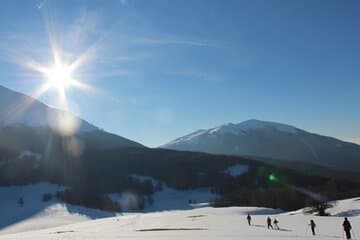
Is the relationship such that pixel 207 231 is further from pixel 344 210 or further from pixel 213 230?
pixel 344 210

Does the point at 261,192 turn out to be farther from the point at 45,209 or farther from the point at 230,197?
the point at 45,209

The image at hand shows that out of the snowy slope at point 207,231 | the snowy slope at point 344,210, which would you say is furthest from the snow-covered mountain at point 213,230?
the snowy slope at point 344,210

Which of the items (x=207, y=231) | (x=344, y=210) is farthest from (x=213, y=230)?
(x=344, y=210)

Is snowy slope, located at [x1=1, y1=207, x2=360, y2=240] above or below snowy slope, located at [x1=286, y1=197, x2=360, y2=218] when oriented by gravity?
below

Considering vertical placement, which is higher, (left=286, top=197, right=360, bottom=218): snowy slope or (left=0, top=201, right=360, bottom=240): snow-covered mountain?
(left=286, top=197, right=360, bottom=218): snowy slope

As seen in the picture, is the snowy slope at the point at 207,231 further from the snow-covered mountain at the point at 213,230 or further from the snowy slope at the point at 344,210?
the snowy slope at the point at 344,210

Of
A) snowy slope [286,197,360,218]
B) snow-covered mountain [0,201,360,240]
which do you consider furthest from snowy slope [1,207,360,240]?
snowy slope [286,197,360,218]

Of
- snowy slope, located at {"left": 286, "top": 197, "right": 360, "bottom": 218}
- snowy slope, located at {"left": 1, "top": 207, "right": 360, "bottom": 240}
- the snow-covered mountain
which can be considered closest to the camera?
snowy slope, located at {"left": 1, "top": 207, "right": 360, "bottom": 240}

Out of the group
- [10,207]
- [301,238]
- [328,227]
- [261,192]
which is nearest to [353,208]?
[328,227]

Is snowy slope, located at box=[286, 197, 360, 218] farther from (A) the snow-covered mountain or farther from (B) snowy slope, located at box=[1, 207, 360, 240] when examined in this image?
(B) snowy slope, located at box=[1, 207, 360, 240]

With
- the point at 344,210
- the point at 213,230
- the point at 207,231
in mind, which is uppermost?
the point at 344,210

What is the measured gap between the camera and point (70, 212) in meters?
168

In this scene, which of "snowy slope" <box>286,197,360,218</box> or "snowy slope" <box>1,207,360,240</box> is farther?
"snowy slope" <box>286,197,360,218</box>

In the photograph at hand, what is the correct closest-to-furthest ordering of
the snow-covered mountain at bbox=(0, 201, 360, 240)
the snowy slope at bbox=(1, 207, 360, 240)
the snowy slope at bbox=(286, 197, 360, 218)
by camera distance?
the snowy slope at bbox=(1, 207, 360, 240)
the snow-covered mountain at bbox=(0, 201, 360, 240)
the snowy slope at bbox=(286, 197, 360, 218)
